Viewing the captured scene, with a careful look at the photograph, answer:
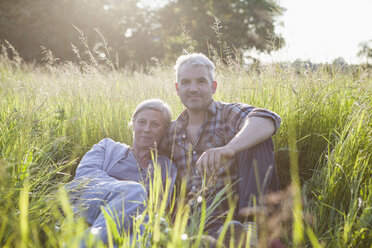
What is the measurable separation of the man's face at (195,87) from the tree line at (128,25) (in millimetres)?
11843

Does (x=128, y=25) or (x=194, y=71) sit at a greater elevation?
(x=128, y=25)

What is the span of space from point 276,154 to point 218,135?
622 mm

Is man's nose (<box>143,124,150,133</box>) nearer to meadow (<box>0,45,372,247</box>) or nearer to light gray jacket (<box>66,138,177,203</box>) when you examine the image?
light gray jacket (<box>66,138,177,203</box>)

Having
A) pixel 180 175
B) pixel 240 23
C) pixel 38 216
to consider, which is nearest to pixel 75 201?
pixel 38 216

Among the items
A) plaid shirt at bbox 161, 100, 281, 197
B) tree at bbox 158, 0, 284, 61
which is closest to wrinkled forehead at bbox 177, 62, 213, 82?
plaid shirt at bbox 161, 100, 281, 197

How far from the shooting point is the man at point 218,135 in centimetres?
211

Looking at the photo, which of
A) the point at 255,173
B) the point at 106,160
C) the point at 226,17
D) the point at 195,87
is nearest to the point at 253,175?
the point at 255,173

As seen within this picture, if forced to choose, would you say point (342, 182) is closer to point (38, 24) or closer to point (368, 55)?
point (368, 55)

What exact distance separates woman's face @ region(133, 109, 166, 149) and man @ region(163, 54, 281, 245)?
0.40ft

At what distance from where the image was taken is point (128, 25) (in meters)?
23.6

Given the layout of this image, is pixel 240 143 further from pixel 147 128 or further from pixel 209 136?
pixel 147 128

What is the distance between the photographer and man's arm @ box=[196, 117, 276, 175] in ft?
6.31

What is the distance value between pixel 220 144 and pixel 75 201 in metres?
1.33

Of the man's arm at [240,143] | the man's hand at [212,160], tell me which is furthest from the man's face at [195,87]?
the man's hand at [212,160]
